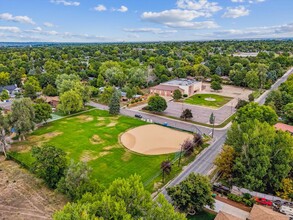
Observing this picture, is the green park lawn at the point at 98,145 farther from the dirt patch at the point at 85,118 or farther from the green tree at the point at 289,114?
the green tree at the point at 289,114

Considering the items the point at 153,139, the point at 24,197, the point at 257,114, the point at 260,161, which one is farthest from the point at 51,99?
the point at 260,161

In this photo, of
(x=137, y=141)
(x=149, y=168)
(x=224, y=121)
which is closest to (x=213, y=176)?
(x=149, y=168)

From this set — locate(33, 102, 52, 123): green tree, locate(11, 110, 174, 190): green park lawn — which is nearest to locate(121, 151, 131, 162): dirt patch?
locate(11, 110, 174, 190): green park lawn

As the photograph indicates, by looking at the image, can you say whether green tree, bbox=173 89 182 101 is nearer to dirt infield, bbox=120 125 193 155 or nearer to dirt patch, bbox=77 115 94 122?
dirt infield, bbox=120 125 193 155

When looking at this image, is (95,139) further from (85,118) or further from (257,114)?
(257,114)

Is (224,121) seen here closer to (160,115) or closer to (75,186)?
(160,115)

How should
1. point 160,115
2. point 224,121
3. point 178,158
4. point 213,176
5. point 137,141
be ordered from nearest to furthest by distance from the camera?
point 213,176, point 178,158, point 137,141, point 224,121, point 160,115
